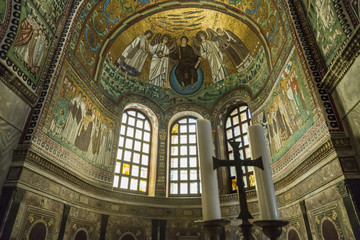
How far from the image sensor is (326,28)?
5914mm

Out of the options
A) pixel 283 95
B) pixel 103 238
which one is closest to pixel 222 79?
pixel 283 95

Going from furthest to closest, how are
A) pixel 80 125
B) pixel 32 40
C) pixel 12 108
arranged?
pixel 80 125 < pixel 32 40 < pixel 12 108

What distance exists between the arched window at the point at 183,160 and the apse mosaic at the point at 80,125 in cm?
286

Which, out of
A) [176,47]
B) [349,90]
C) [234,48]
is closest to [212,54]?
[234,48]

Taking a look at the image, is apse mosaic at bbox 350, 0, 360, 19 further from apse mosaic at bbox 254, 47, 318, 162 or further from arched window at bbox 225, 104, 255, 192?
arched window at bbox 225, 104, 255, 192

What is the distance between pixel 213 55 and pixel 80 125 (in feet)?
22.5

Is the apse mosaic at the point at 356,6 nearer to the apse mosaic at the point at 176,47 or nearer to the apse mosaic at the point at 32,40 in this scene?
the apse mosaic at the point at 176,47

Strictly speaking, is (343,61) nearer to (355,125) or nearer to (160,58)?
(355,125)

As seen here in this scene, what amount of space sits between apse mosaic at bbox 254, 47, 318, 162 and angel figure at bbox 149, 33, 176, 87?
5.14m

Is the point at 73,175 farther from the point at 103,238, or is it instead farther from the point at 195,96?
the point at 195,96

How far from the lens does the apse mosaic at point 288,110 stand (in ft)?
21.5

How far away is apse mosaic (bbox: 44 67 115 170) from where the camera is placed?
22.9 feet

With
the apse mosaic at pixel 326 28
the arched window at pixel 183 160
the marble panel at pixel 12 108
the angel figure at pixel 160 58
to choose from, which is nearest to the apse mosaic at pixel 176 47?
the angel figure at pixel 160 58

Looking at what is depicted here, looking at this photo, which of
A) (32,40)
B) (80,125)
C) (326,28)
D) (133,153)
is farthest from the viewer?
(133,153)
